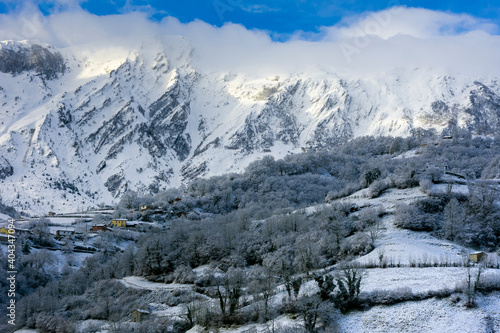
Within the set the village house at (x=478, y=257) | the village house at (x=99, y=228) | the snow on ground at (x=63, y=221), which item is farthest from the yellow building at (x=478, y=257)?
the snow on ground at (x=63, y=221)

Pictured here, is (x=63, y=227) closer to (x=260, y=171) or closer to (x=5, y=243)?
(x=5, y=243)

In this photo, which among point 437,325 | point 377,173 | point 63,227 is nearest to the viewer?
point 437,325

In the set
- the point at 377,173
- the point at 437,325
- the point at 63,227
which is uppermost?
the point at 377,173

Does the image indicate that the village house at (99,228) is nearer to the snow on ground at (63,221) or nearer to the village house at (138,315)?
the snow on ground at (63,221)

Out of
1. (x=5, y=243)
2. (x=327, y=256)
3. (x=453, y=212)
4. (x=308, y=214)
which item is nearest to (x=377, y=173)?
Result: (x=308, y=214)

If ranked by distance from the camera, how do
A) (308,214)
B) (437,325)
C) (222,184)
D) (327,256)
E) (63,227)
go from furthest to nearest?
(222,184) → (63,227) → (308,214) → (327,256) → (437,325)

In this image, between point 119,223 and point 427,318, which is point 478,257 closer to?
point 427,318
